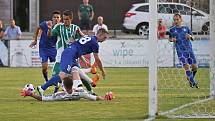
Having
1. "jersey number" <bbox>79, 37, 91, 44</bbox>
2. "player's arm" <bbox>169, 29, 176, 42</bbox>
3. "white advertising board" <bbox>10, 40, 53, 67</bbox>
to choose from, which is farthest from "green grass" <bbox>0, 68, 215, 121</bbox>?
"white advertising board" <bbox>10, 40, 53, 67</bbox>

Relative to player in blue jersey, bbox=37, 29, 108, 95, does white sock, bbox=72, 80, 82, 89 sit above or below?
below

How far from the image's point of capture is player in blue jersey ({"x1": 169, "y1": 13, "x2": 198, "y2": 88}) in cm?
1847

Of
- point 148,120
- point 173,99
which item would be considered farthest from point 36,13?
point 148,120

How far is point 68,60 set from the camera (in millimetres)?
15039

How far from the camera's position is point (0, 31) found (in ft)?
109

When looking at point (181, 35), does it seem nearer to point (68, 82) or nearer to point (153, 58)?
point (68, 82)

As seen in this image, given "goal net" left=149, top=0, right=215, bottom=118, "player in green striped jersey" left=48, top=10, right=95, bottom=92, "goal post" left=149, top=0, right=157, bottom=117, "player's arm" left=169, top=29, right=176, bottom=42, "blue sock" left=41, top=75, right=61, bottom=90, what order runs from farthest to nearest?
"player's arm" left=169, top=29, right=176, bottom=42 → "player in green striped jersey" left=48, top=10, right=95, bottom=92 → "blue sock" left=41, top=75, right=61, bottom=90 → "goal net" left=149, top=0, right=215, bottom=118 → "goal post" left=149, top=0, right=157, bottom=117

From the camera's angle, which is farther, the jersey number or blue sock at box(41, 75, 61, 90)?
blue sock at box(41, 75, 61, 90)

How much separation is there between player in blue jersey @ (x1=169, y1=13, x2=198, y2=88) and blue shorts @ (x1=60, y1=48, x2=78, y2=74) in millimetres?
3748

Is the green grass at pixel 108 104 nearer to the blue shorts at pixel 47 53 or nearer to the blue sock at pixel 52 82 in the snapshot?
the blue sock at pixel 52 82

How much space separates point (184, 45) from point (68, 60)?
16.5ft

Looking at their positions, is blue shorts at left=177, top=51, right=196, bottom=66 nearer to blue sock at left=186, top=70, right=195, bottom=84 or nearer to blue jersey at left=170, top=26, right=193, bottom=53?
blue jersey at left=170, top=26, right=193, bottom=53

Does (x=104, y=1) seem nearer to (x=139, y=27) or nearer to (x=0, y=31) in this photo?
(x=139, y=27)

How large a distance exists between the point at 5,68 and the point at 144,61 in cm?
594
